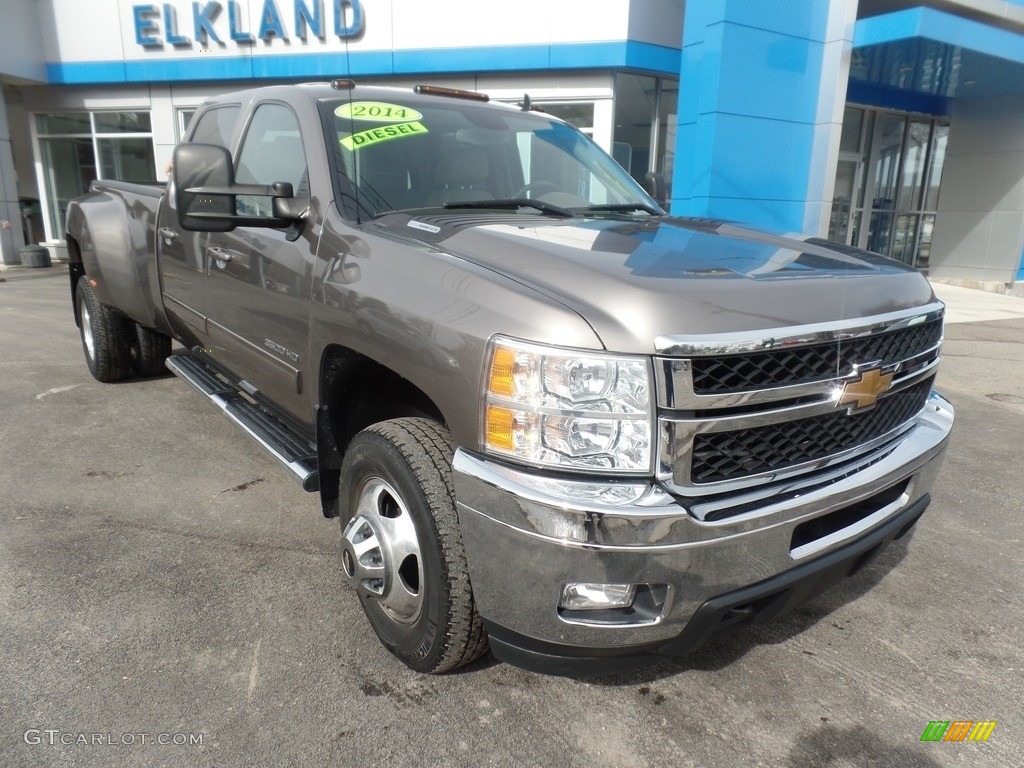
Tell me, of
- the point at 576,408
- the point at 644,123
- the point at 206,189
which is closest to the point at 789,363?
the point at 576,408

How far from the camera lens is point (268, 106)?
11.2 feet

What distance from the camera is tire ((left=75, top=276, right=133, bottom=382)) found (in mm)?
5363

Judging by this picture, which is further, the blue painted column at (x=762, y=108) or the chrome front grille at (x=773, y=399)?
the blue painted column at (x=762, y=108)

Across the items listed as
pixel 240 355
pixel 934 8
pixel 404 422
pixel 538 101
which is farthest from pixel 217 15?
pixel 404 422

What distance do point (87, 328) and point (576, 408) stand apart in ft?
17.2

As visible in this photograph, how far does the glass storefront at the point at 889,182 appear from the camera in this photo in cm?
1594

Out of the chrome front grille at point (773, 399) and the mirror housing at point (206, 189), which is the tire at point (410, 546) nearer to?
the chrome front grille at point (773, 399)

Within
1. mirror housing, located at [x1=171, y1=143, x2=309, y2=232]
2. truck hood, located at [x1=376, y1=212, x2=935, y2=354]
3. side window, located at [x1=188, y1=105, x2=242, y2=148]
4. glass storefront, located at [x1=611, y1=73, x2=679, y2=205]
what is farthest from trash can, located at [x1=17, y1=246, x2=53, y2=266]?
truck hood, located at [x1=376, y1=212, x2=935, y2=354]

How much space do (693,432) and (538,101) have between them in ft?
39.7

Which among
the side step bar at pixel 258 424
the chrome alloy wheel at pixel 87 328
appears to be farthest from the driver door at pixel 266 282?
the chrome alloy wheel at pixel 87 328

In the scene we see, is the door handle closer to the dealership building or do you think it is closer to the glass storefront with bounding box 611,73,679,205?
the dealership building

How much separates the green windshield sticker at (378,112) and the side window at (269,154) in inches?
8.4

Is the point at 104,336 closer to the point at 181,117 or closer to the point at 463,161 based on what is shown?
the point at 463,161

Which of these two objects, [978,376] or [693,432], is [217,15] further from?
[693,432]
